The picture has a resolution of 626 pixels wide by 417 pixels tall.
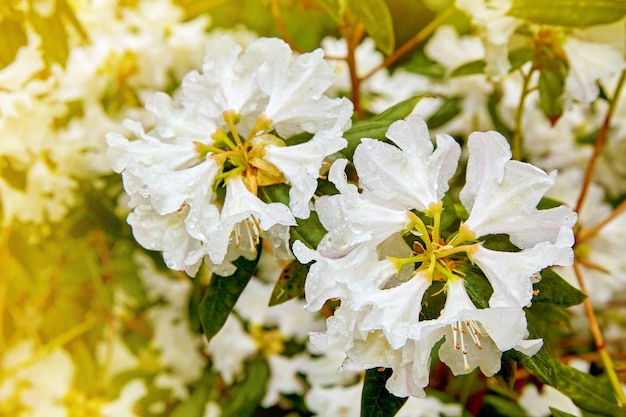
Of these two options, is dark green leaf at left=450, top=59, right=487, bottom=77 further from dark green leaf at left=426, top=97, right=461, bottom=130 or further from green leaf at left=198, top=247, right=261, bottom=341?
green leaf at left=198, top=247, right=261, bottom=341

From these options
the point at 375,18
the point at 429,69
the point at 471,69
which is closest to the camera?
the point at 375,18

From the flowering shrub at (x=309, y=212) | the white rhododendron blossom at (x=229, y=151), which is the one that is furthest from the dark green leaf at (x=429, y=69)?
the white rhododendron blossom at (x=229, y=151)

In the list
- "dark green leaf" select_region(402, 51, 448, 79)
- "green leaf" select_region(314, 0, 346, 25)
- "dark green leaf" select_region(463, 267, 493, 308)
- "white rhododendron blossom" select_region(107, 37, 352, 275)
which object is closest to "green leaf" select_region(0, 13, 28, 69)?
"white rhododendron blossom" select_region(107, 37, 352, 275)

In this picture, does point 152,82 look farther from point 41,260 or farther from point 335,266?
point 335,266

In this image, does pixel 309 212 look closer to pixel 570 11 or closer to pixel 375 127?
pixel 375 127

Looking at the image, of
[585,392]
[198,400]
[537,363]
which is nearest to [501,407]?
[585,392]

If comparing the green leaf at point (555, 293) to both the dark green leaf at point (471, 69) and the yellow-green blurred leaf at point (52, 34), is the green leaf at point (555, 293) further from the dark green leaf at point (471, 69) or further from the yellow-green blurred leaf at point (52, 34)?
the yellow-green blurred leaf at point (52, 34)
